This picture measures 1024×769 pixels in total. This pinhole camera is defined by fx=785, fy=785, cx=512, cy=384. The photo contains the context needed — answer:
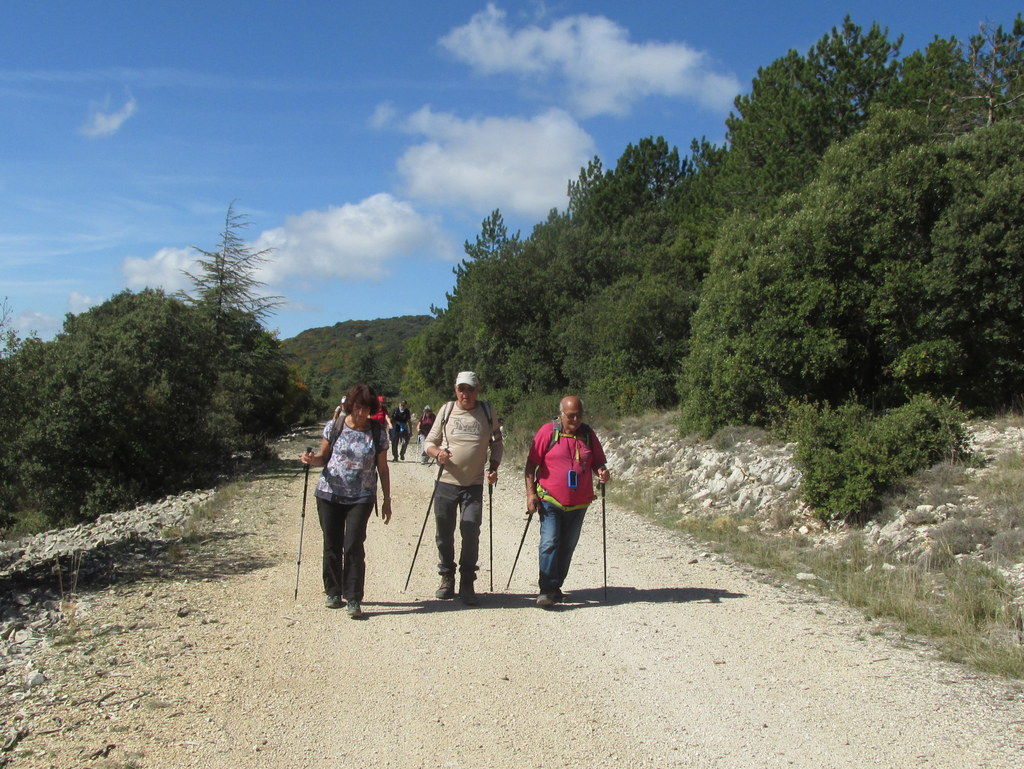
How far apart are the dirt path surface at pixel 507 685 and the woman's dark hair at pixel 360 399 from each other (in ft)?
5.98

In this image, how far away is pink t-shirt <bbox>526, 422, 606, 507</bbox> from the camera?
272 inches

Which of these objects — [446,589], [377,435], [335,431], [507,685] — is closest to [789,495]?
[446,589]

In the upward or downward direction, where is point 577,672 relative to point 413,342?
downward

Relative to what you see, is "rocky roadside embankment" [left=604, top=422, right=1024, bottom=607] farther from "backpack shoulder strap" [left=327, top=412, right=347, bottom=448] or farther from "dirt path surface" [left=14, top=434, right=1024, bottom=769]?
"backpack shoulder strap" [left=327, top=412, right=347, bottom=448]

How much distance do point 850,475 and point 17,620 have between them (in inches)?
375

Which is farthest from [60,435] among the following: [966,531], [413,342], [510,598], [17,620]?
[413,342]

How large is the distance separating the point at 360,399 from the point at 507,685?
9.27ft

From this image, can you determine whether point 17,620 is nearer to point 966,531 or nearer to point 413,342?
point 966,531

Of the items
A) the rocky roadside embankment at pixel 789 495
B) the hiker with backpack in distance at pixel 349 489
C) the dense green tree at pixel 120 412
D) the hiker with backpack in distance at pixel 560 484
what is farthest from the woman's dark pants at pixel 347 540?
the dense green tree at pixel 120 412

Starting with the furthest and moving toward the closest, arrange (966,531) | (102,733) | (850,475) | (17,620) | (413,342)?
1. (413,342)
2. (850,475)
3. (966,531)
4. (17,620)
5. (102,733)

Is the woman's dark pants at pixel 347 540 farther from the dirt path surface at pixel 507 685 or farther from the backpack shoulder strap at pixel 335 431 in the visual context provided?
the backpack shoulder strap at pixel 335 431

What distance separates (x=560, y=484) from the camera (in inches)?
272

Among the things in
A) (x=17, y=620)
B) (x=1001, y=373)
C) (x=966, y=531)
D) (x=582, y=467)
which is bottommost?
(x=17, y=620)

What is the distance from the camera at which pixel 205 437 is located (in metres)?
23.9
